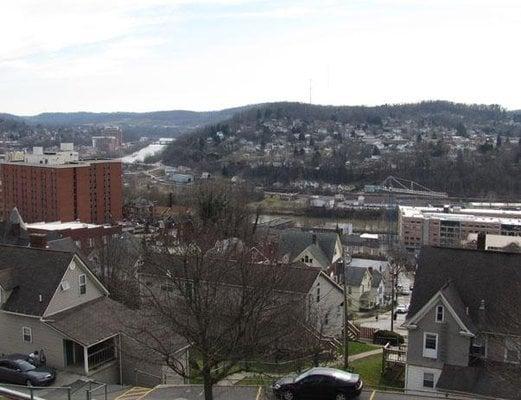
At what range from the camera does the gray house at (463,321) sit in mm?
21344

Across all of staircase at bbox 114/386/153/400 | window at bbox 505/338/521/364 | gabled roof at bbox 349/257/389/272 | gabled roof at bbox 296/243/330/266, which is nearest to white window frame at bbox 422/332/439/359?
window at bbox 505/338/521/364

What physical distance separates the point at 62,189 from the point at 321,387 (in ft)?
279

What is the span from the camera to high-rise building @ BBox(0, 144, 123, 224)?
96.0 meters

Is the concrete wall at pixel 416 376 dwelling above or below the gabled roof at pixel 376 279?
above

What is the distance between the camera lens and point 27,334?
77.2 feet

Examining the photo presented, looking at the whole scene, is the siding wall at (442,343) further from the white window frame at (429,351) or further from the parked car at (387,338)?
the parked car at (387,338)

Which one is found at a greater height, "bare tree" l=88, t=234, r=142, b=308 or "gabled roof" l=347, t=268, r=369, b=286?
"bare tree" l=88, t=234, r=142, b=308


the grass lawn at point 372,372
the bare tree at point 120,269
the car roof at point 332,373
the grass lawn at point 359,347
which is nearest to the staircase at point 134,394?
the car roof at point 332,373

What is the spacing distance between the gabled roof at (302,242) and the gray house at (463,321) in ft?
91.9

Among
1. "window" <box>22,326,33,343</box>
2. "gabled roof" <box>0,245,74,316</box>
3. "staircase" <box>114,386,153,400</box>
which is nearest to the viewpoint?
"staircase" <box>114,386,153,400</box>

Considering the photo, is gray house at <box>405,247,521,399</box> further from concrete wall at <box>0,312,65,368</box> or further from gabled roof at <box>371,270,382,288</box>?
gabled roof at <box>371,270,382,288</box>

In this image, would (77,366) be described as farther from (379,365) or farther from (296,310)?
(379,365)

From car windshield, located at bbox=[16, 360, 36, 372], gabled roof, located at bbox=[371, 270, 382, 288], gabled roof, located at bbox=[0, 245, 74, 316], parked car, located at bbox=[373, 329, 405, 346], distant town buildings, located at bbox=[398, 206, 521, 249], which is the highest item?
gabled roof, located at bbox=[0, 245, 74, 316]

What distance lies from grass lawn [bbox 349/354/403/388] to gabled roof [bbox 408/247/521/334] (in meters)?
3.09
